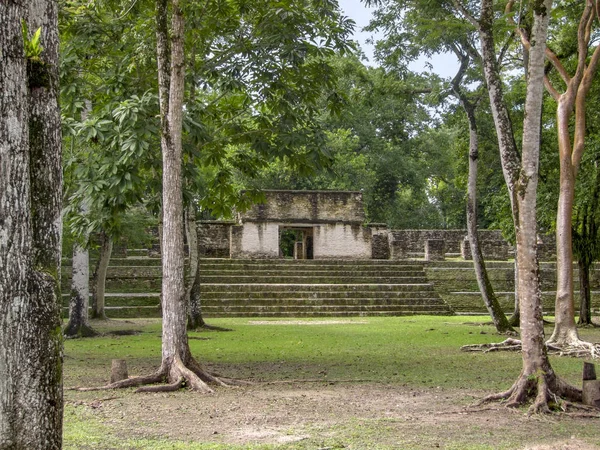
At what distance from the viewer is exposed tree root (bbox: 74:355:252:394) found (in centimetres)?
689

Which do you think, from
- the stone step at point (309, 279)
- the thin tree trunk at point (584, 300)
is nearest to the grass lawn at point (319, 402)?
the thin tree trunk at point (584, 300)

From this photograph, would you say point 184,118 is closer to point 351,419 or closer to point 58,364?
point 351,419

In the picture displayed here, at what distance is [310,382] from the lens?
24.5 ft

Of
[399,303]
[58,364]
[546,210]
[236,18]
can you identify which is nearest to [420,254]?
[399,303]

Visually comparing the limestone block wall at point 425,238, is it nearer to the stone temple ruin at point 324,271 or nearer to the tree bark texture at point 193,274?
the stone temple ruin at point 324,271

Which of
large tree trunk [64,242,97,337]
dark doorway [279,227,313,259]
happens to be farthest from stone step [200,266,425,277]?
large tree trunk [64,242,97,337]

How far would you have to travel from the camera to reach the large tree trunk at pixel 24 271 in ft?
11.8

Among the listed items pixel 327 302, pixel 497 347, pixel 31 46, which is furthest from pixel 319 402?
pixel 327 302

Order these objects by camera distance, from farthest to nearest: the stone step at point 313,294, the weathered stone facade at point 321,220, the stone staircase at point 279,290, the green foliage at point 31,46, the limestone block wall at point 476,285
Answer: the weathered stone facade at point 321,220
the limestone block wall at point 476,285
the stone step at point 313,294
the stone staircase at point 279,290
the green foliage at point 31,46

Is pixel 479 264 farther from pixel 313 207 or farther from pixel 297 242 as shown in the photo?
pixel 297 242

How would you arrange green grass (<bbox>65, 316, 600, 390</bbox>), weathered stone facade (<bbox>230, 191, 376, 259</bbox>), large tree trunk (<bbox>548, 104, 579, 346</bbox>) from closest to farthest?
green grass (<bbox>65, 316, 600, 390</bbox>)
large tree trunk (<bbox>548, 104, 579, 346</bbox>)
weathered stone facade (<bbox>230, 191, 376, 259</bbox>)

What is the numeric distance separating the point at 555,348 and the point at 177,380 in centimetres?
562

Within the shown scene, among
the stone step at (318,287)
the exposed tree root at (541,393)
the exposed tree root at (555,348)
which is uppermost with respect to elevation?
the stone step at (318,287)

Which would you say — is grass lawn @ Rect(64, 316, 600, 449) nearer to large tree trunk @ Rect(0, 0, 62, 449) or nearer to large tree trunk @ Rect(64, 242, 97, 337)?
large tree trunk @ Rect(64, 242, 97, 337)
